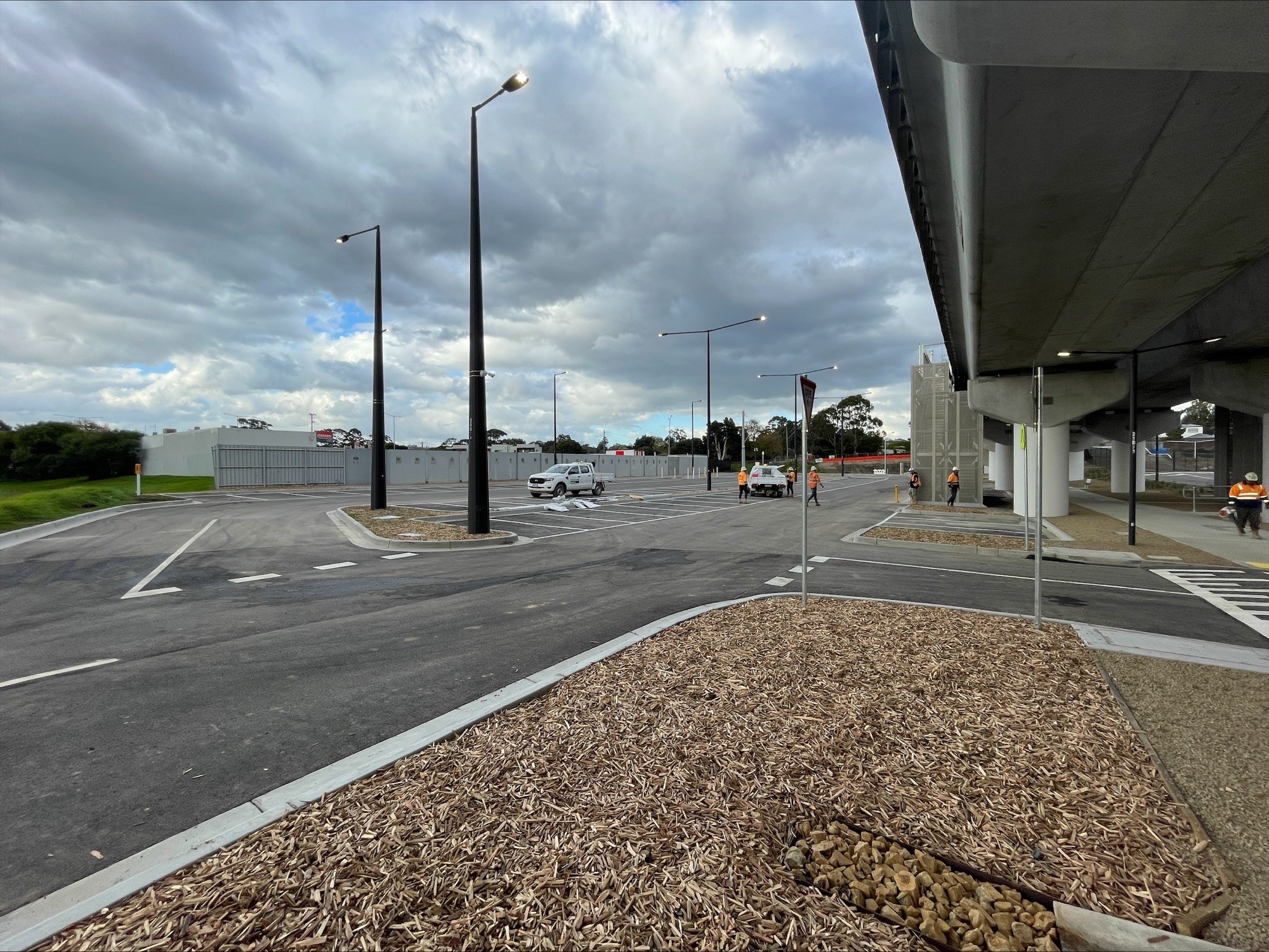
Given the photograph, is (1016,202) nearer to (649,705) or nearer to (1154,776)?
(1154,776)

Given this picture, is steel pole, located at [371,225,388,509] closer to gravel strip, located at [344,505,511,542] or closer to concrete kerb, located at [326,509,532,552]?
gravel strip, located at [344,505,511,542]

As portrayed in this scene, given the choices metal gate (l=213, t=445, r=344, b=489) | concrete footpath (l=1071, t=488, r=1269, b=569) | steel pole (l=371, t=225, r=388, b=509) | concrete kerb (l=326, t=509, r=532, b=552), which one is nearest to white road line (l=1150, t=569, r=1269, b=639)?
concrete footpath (l=1071, t=488, r=1269, b=569)

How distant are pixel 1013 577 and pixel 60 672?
12.7 m

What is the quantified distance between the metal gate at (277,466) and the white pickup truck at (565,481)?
22.6m

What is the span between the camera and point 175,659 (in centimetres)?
537

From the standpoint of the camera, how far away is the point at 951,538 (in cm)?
1412

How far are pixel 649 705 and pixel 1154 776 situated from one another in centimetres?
288

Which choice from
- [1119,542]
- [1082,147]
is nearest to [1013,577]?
[1082,147]

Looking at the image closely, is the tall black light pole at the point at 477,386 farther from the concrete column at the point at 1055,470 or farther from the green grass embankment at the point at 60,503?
the concrete column at the point at 1055,470

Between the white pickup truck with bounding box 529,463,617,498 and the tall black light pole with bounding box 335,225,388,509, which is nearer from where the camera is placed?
the tall black light pole with bounding box 335,225,388,509

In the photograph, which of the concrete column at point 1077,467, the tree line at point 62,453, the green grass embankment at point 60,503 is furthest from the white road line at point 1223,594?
the tree line at point 62,453

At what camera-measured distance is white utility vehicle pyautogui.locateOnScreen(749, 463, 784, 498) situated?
1276 inches

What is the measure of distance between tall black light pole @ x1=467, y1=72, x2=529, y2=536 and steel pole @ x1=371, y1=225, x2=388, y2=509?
20.9 ft

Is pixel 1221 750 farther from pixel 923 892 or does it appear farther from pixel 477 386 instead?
pixel 477 386
